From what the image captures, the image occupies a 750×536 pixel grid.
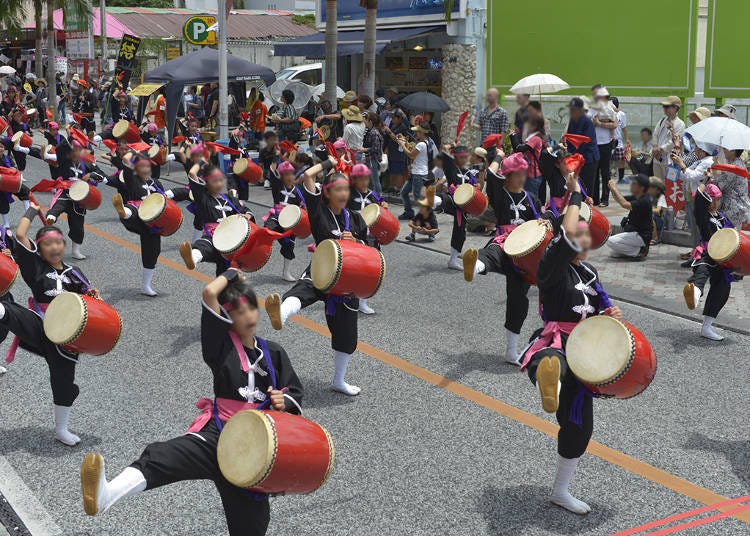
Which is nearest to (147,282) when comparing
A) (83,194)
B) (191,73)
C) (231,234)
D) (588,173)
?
(83,194)

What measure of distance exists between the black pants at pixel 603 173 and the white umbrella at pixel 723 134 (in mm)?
4985

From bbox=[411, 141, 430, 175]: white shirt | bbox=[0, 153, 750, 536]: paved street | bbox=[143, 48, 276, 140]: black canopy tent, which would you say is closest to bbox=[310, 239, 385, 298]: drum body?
bbox=[0, 153, 750, 536]: paved street

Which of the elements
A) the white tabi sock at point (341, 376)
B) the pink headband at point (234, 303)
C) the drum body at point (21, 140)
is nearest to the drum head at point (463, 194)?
the white tabi sock at point (341, 376)

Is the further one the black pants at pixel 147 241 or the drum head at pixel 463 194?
the drum head at pixel 463 194

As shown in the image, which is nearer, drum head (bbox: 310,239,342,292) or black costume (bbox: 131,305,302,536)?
black costume (bbox: 131,305,302,536)

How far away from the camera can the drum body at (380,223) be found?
8.80 meters

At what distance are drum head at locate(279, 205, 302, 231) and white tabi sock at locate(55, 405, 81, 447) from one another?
3.80 meters

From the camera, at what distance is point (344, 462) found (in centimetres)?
573

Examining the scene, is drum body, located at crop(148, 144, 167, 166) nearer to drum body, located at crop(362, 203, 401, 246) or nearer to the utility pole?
the utility pole

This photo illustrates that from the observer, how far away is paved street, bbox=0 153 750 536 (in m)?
5.07

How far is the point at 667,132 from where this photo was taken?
1347cm

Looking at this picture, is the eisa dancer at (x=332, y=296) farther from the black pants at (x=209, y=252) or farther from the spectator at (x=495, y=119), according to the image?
the spectator at (x=495, y=119)

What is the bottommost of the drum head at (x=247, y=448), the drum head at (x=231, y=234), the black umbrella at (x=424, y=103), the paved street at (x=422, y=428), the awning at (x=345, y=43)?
the paved street at (x=422, y=428)

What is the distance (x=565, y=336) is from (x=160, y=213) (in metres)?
5.33
